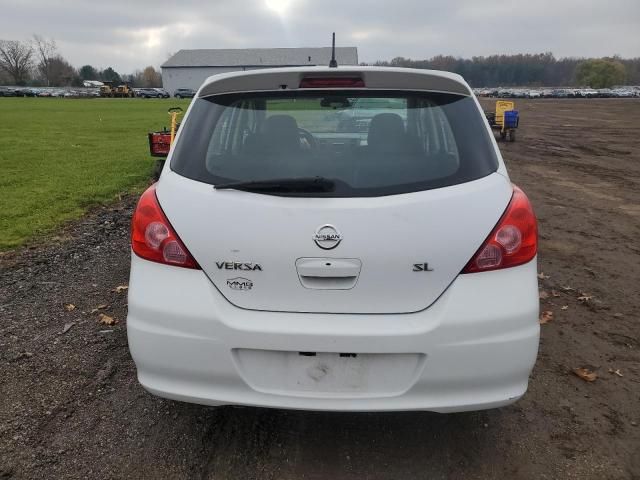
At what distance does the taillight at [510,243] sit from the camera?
233cm

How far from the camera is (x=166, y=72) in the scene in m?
104

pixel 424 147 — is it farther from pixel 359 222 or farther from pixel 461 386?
pixel 461 386

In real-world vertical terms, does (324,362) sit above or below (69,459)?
above

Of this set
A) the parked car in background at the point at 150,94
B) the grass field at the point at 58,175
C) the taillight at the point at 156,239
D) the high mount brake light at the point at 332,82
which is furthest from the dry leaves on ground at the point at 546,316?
the parked car in background at the point at 150,94

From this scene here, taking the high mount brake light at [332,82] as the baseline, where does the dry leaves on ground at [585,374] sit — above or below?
below

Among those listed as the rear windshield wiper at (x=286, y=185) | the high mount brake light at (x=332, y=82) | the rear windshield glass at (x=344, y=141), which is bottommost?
the rear windshield wiper at (x=286, y=185)

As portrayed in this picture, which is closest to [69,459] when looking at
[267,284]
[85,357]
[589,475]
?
[85,357]

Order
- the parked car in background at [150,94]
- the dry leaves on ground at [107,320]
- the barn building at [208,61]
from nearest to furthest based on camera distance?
the dry leaves on ground at [107,320] → the parked car in background at [150,94] → the barn building at [208,61]

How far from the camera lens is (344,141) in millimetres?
2691

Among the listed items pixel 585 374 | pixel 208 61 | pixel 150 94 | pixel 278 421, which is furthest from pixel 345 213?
pixel 208 61

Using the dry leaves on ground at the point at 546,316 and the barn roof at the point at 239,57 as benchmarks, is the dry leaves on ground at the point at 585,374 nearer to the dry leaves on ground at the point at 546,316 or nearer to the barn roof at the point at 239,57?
the dry leaves on ground at the point at 546,316

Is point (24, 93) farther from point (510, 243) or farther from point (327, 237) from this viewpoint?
point (510, 243)

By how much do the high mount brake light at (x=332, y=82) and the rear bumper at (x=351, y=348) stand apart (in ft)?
3.37

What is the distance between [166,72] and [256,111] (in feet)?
361
